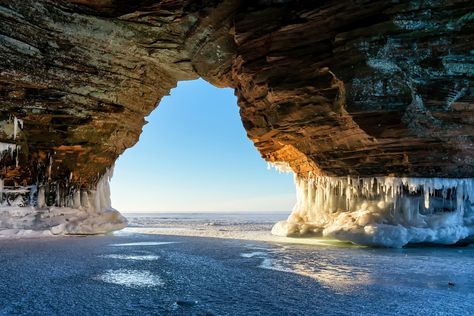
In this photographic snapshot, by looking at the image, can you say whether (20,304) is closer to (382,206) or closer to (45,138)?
(382,206)

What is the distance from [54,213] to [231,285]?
56.2 feet

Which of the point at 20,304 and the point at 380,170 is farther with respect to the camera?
the point at 380,170

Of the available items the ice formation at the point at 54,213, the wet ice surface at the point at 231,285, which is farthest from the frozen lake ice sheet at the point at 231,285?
the ice formation at the point at 54,213

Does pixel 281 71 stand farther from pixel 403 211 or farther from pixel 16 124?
pixel 16 124

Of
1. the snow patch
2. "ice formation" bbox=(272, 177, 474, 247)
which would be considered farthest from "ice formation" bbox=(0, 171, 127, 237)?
"ice formation" bbox=(272, 177, 474, 247)

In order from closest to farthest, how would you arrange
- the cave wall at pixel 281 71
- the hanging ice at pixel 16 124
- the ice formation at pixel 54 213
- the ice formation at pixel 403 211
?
1. the cave wall at pixel 281 71
2. the ice formation at pixel 403 211
3. the hanging ice at pixel 16 124
4. the ice formation at pixel 54 213

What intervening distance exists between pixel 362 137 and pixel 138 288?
10282mm

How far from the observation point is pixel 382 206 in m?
16.2

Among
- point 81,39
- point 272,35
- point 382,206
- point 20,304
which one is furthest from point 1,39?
point 382,206

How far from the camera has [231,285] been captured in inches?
267

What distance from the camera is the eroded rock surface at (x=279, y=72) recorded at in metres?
10.9

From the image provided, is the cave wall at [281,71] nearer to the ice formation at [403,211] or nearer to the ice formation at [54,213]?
the ice formation at [403,211]

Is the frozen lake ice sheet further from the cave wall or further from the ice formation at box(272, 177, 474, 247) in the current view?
the cave wall

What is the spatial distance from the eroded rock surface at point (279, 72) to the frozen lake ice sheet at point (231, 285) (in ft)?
16.0
